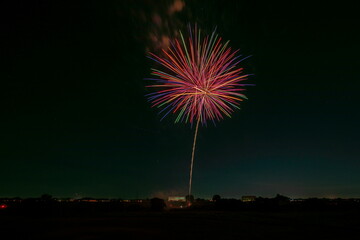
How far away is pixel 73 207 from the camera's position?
1652 inches

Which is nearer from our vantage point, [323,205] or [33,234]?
[33,234]

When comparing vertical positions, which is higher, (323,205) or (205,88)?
(205,88)

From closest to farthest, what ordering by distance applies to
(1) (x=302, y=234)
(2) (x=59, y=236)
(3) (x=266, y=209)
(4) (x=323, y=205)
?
1. (2) (x=59, y=236)
2. (1) (x=302, y=234)
3. (3) (x=266, y=209)
4. (4) (x=323, y=205)

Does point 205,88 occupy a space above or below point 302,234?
above

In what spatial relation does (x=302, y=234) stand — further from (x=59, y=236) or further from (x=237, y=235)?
(x=59, y=236)

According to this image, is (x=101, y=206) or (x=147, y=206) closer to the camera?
(x=101, y=206)

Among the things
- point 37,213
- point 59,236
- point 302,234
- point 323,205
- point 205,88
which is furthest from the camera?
point 323,205

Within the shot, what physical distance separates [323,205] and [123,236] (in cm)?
4113

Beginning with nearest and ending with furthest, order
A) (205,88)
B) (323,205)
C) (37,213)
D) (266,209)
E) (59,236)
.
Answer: (59,236) → (205,88) → (37,213) → (266,209) → (323,205)

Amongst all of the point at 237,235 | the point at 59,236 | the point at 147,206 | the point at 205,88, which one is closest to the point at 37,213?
the point at 147,206

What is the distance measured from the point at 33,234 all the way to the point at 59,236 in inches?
73.4

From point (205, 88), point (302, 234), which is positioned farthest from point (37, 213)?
point (302, 234)

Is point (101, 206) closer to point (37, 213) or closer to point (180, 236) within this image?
point (37, 213)

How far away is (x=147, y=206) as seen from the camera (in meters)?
48.8
